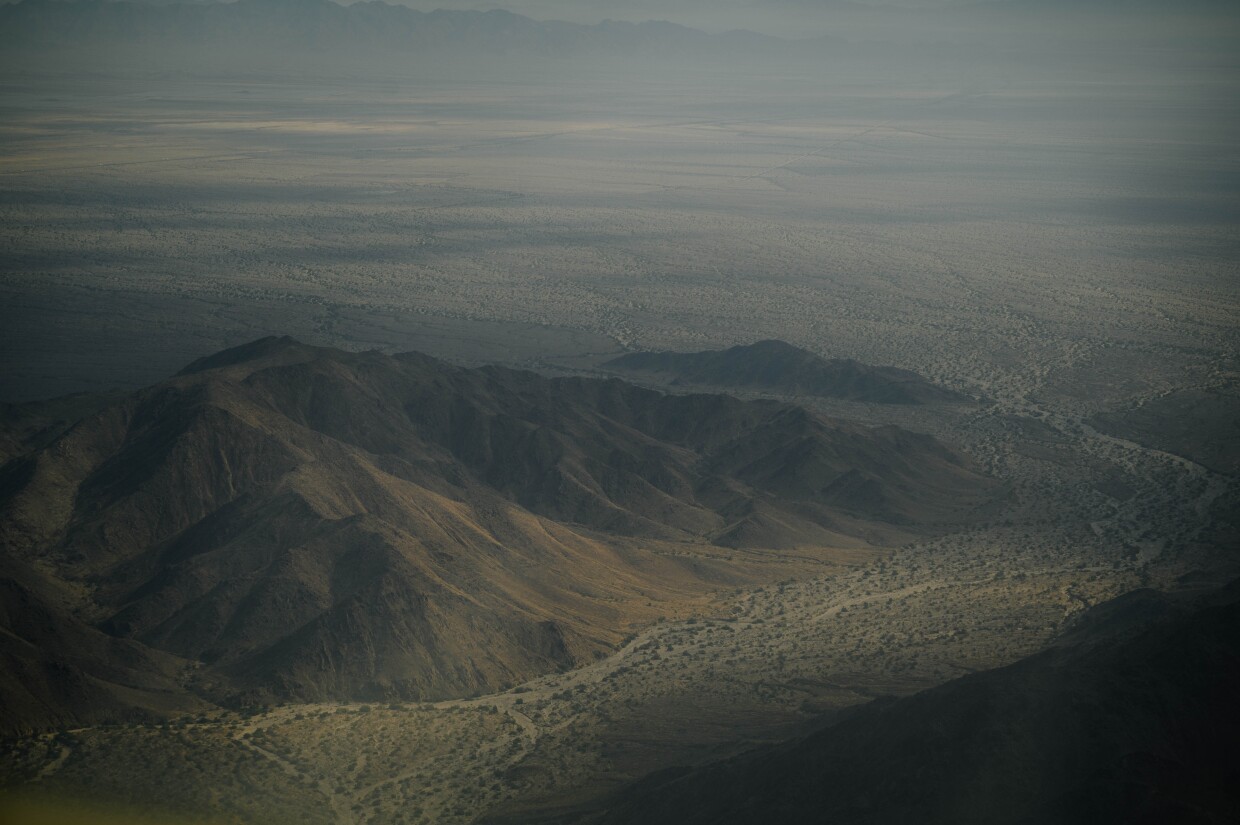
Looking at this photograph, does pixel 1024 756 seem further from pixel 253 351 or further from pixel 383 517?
pixel 253 351

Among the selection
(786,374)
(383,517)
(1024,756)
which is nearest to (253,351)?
(383,517)

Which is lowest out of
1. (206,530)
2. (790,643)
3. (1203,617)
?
(790,643)

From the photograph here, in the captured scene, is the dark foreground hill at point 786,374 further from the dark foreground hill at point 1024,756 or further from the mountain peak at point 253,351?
the dark foreground hill at point 1024,756

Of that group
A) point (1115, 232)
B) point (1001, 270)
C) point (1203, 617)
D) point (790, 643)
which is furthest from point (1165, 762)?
point (1115, 232)

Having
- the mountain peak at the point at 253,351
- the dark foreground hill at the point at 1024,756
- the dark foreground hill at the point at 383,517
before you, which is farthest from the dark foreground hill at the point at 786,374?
the dark foreground hill at the point at 1024,756

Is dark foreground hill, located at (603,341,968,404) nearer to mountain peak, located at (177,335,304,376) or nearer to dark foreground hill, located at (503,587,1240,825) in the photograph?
mountain peak, located at (177,335,304,376)

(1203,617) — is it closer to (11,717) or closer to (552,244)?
(11,717)
